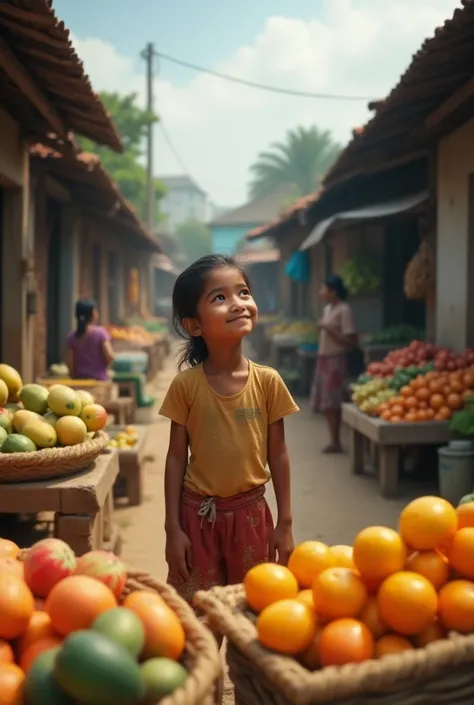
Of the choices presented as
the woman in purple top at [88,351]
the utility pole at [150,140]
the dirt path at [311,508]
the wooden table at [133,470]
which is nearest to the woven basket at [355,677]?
the dirt path at [311,508]

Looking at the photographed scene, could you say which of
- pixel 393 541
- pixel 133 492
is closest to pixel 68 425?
pixel 393 541

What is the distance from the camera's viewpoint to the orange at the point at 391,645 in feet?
6.11

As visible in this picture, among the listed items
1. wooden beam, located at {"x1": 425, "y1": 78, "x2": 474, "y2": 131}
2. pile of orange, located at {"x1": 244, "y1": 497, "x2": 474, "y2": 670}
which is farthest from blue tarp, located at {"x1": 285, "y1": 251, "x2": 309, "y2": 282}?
pile of orange, located at {"x1": 244, "y1": 497, "x2": 474, "y2": 670}

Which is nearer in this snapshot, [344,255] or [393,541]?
[393,541]

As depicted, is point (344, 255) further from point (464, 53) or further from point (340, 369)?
point (464, 53)

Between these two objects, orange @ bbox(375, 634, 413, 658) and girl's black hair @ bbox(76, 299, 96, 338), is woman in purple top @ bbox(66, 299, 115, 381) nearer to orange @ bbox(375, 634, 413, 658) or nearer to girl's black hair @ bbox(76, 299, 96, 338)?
girl's black hair @ bbox(76, 299, 96, 338)

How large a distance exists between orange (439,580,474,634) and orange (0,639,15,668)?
103 cm

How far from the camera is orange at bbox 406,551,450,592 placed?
6.82ft

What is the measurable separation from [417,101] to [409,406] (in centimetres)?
276

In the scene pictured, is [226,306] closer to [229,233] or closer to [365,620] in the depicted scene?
[365,620]

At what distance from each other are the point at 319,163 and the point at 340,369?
48.3 meters

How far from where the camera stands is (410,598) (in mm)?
1897

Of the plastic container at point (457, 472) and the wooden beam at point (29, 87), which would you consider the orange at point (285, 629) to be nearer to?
Result: the wooden beam at point (29, 87)

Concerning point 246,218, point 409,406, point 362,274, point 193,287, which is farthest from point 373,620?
point 246,218
